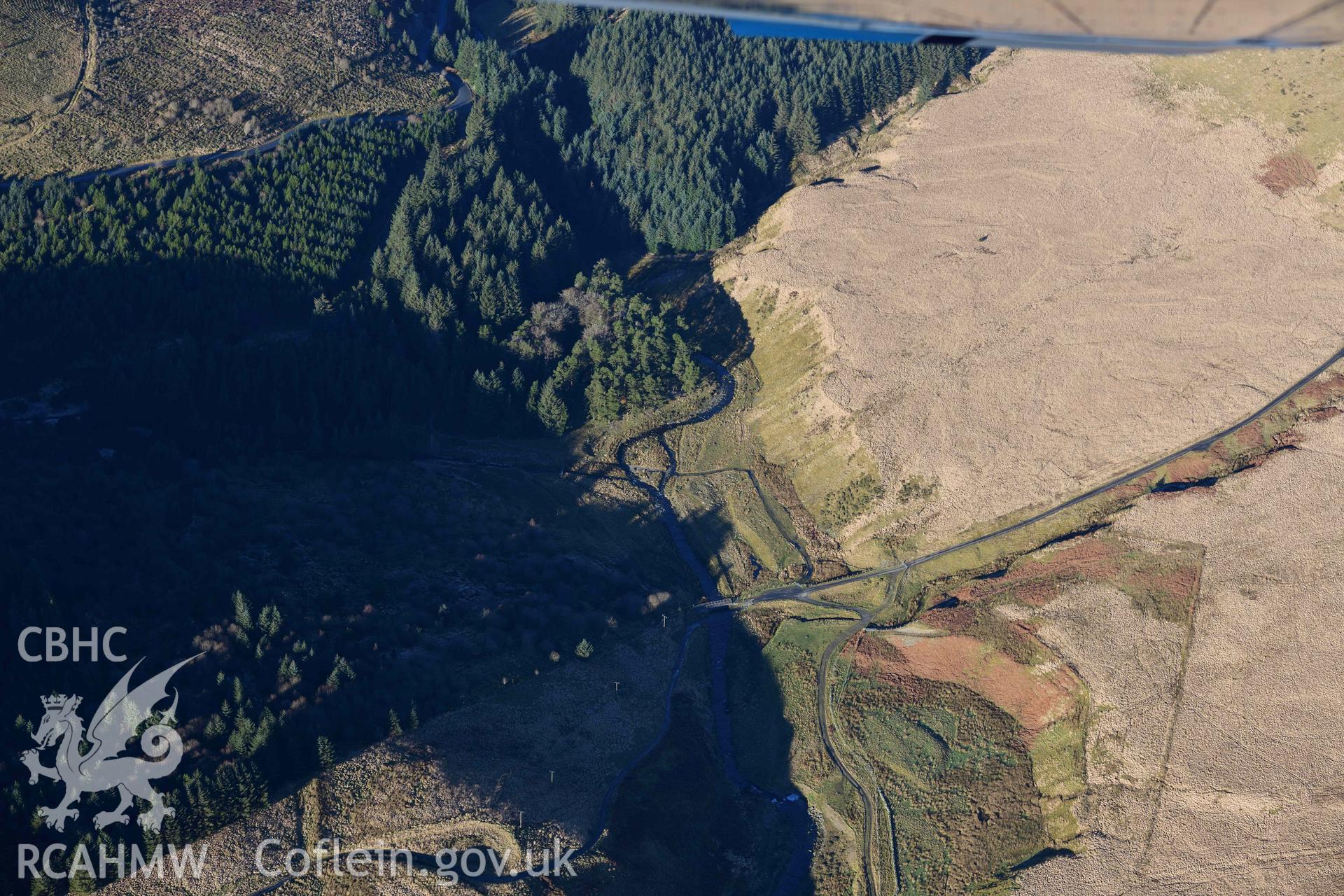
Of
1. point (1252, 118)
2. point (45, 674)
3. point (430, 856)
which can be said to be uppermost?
point (1252, 118)

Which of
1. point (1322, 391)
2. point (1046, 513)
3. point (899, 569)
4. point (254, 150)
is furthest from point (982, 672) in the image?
point (254, 150)

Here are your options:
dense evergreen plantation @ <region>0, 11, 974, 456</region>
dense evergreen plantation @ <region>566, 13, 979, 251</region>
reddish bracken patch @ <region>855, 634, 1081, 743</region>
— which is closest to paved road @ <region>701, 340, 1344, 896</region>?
reddish bracken patch @ <region>855, 634, 1081, 743</region>

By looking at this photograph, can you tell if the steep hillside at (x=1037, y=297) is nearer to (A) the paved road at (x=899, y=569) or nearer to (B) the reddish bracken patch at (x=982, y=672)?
(A) the paved road at (x=899, y=569)

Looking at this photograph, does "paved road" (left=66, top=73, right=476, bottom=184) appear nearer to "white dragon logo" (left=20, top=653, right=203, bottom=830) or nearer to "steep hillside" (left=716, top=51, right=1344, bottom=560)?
"steep hillside" (left=716, top=51, right=1344, bottom=560)

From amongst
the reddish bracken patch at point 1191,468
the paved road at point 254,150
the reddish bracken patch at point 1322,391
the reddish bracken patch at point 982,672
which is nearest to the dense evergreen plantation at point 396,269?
the paved road at point 254,150

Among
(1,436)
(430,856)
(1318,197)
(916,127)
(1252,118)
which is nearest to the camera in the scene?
(430,856)

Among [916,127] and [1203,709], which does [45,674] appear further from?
[916,127]

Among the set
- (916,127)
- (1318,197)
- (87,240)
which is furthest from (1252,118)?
(87,240)
